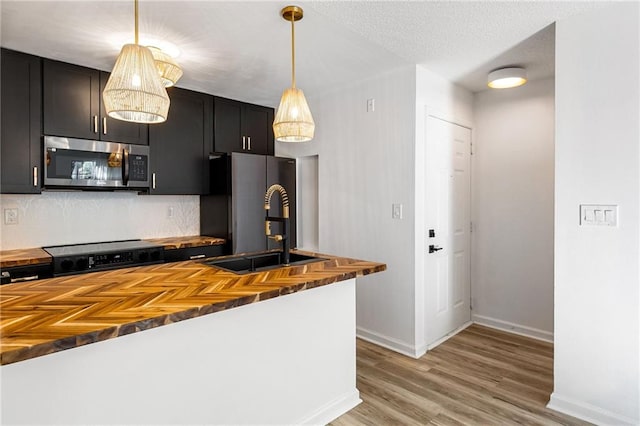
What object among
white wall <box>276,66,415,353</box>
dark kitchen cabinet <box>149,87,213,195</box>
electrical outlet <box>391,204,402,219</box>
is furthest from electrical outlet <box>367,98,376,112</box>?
dark kitchen cabinet <box>149,87,213,195</box>

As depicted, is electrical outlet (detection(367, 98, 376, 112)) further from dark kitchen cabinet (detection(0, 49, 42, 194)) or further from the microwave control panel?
dark kitchen cabinet (detection(0, 49, 42, 194))

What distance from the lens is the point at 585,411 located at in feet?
7.08

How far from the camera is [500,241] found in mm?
3680

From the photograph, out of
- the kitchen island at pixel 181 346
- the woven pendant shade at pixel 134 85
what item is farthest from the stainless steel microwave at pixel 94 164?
the woven pendant shade at pixel 134 85

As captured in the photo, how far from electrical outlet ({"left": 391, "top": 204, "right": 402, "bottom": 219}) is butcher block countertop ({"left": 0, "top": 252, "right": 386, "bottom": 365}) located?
3.75 feet

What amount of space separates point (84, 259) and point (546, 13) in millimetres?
3560

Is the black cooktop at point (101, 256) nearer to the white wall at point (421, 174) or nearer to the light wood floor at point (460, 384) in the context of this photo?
the light wood floor at point (460, 384)

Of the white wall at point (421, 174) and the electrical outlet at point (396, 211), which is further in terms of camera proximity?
the electrical outlet at point (396, 211)

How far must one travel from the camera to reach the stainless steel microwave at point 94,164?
2834mm

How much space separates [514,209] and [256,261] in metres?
2.63

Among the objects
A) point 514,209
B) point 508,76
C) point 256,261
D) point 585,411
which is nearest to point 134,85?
point 256,261

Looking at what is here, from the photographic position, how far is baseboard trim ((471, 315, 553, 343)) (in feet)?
11.0

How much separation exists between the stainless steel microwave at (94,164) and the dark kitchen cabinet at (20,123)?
0.30ft

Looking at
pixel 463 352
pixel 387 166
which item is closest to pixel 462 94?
pixel 387 166
